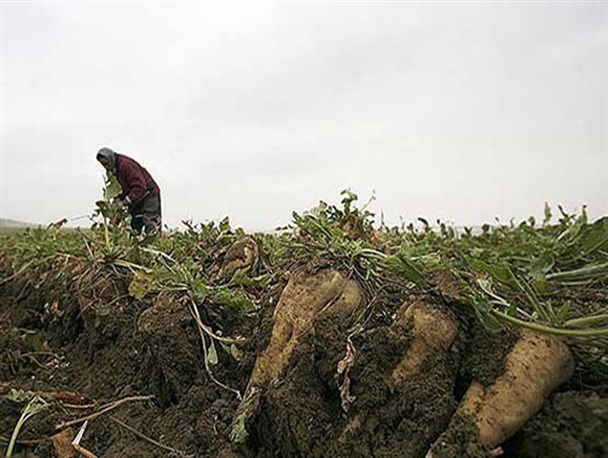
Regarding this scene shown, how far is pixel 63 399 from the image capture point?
1.79m

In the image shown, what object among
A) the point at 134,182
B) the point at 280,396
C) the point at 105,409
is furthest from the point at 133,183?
the point at 280,396

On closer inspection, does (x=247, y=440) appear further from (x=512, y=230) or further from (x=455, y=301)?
(x=512, y=230)

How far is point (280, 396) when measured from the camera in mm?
1392

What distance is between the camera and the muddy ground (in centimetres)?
113

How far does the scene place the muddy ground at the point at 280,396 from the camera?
3.69 feet

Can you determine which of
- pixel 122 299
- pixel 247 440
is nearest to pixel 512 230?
pixel 122 299

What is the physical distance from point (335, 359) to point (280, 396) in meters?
0.18

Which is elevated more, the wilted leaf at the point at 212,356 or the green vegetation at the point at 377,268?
the green vegetation at the point at 377,268

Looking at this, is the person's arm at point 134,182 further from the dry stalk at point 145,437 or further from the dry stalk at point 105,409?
the dry stalk at point 145,437

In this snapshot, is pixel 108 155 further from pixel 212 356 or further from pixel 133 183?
pixel 212 356

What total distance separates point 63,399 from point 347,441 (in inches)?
42.0

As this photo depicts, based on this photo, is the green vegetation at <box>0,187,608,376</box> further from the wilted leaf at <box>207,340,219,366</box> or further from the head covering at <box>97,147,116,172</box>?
the head covering at <box>97,147,116,172</box>

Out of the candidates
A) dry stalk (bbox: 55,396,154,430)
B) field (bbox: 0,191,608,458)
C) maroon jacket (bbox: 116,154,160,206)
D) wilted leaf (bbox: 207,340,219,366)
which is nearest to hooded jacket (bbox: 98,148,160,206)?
maroon jacket (bbox: 116,154,160,206)

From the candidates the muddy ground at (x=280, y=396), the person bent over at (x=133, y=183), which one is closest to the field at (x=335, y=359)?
the muddy ground at (x=280, y=396)
